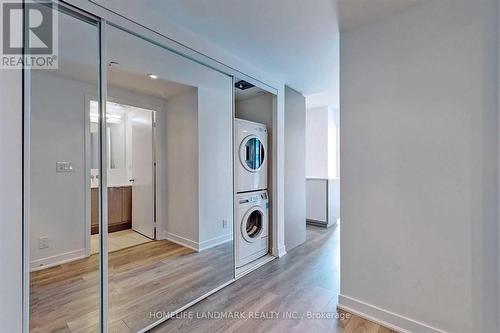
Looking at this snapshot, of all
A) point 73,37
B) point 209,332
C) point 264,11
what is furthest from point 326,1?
point 209,332

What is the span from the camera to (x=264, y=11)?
1.78 meters

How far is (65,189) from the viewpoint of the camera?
1699 mm

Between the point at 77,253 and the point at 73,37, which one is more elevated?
the point at 73,37

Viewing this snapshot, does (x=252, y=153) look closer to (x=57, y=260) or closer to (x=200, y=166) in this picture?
(x=200, y=166)

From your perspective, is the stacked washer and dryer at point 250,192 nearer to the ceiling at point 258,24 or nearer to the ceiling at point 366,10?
the ceiling at point 258,24

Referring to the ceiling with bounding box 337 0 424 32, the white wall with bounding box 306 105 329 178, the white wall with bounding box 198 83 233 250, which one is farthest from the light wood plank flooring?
the white wall with bounding box 306 105 329 178

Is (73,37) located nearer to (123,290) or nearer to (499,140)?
(123,290)

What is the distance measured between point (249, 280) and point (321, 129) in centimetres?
377

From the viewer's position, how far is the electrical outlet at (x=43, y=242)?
1.49 meters

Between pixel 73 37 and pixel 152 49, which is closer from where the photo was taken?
pixel 73 37

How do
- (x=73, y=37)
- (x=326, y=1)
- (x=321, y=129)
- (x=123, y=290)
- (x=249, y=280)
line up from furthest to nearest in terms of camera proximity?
(x=321, y=129) → (x=249, y=280) → (x=123, y=290) → (x=326, y=1) → (x=73, y=37)

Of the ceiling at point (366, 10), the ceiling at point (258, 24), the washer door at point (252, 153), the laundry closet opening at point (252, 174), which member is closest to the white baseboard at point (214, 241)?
the laundry closet opening at point (252, 174)

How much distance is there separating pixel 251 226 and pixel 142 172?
1.49 meters

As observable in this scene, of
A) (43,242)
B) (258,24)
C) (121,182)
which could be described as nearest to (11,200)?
(43,242)
